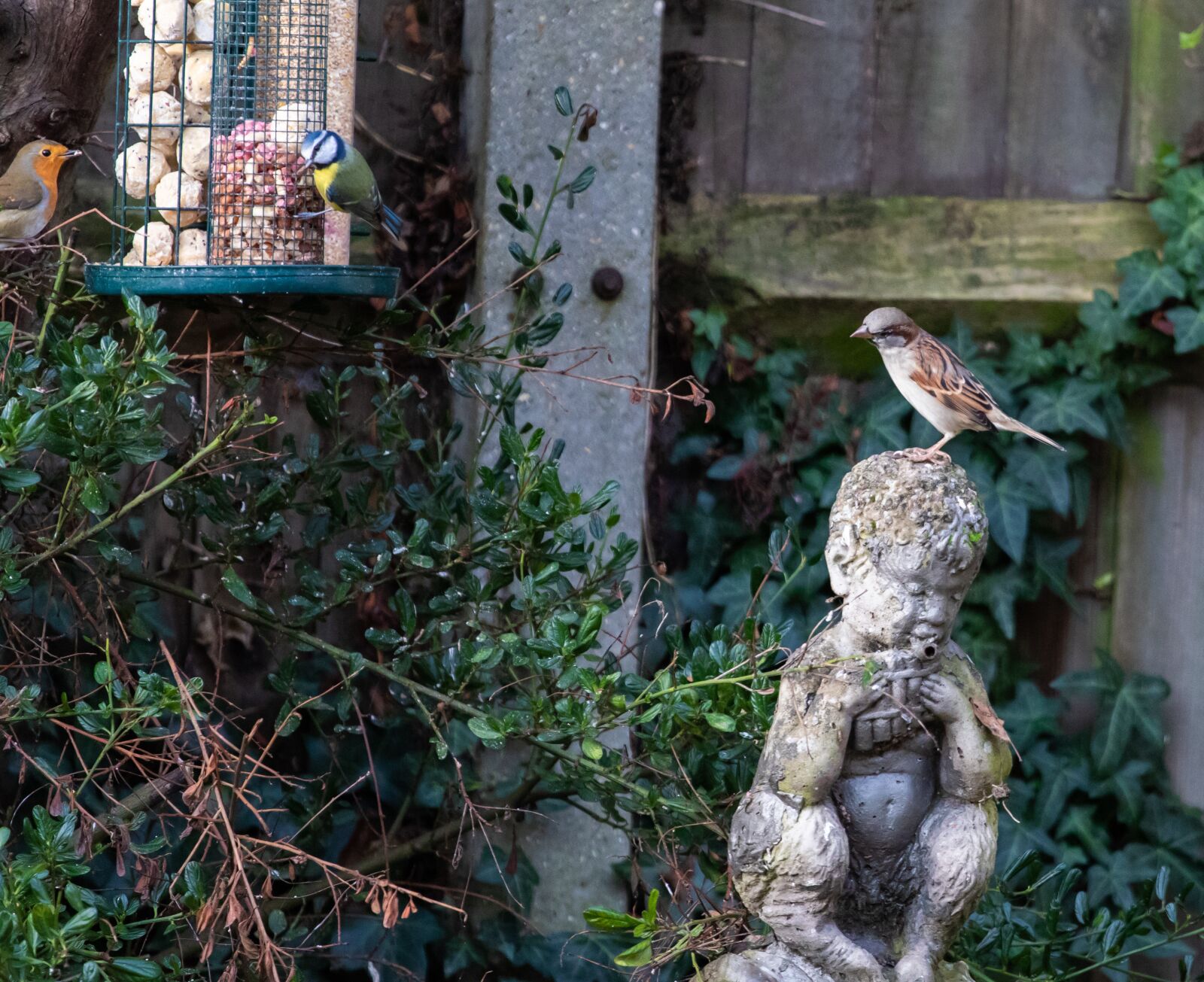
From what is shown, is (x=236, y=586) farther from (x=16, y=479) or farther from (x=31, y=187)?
(x=31, y=187)

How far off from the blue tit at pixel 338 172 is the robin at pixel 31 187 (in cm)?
52

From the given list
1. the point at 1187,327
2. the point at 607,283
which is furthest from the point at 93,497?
the point at 1187,327

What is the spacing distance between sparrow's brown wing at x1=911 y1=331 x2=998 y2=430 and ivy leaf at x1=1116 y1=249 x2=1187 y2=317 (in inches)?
52.9

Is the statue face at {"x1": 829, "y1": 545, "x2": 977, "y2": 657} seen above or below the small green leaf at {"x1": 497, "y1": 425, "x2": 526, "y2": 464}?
below

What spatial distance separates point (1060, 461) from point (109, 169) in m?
2.59

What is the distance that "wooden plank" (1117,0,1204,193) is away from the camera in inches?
154

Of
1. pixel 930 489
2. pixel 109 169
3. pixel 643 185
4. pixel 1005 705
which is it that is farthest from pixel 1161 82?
pixel 109 169

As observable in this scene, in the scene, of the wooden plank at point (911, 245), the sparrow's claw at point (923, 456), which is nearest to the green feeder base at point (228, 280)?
the sparrow's claw at point (923, 456)

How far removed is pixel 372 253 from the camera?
12.3ft

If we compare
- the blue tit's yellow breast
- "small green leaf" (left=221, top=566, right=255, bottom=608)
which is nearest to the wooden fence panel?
the blue tit's yellow breast

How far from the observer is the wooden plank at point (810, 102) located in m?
3.98

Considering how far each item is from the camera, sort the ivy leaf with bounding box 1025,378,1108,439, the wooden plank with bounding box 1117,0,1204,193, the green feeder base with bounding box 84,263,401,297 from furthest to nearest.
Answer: the wooden plank with bounding box 1117,0,1204,193 → the ivy leaf with bounding box 1025,378,1108,439 → the green feeder base with bounding box 84,263,401,297

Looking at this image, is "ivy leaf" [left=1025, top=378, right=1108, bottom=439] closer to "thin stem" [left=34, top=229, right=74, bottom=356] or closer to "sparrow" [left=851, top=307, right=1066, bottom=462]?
"sparrow" [left=851, top=307, right=1066, bottom=462]

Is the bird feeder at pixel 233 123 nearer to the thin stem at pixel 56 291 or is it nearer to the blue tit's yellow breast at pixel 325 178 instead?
the blue tit's yellow breast at pixel 325 178
